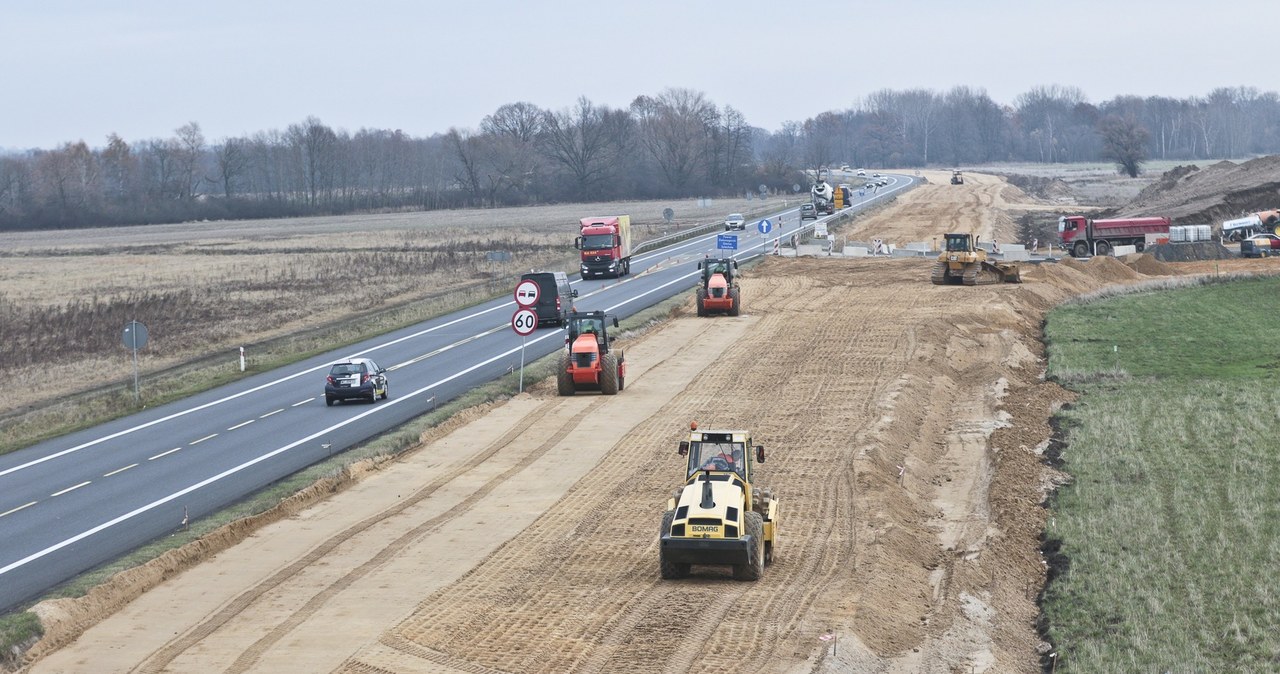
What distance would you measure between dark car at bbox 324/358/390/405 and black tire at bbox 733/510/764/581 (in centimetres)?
2145

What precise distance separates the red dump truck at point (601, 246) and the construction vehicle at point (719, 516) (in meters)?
54.5

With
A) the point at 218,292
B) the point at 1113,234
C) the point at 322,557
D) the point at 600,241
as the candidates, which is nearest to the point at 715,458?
the point at 322,557

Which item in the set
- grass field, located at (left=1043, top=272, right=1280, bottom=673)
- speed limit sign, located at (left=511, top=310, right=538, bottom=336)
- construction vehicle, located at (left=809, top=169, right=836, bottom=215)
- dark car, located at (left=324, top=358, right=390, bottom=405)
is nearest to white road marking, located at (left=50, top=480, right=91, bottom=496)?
dark car, located at (left=324, top=358, right=390, bottom=405)

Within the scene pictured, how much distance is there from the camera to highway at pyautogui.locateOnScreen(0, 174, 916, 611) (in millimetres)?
25406


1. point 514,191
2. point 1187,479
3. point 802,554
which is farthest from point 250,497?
point 514,191

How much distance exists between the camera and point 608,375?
125 feet

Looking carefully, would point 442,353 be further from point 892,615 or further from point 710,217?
point 710,217

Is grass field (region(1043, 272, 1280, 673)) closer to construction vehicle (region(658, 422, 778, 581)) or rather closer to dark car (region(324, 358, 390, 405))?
construction vehicle (region(658, 422, 778, 581))

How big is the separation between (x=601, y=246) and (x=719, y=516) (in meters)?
56.7

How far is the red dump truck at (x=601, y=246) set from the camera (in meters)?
75.7

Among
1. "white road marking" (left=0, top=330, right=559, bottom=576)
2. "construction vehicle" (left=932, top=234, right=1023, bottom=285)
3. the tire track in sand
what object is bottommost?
"white road marking" (left=0, top=330, right=559, bottom=576)

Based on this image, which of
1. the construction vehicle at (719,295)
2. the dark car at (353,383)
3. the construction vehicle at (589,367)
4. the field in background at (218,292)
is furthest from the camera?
the construction vehicle at (719,295)

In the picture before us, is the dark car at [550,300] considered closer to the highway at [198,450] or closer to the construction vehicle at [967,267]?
the highway at [198,450]

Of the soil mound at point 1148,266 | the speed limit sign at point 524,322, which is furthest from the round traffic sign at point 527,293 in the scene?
the soil mound at point 1148,266
